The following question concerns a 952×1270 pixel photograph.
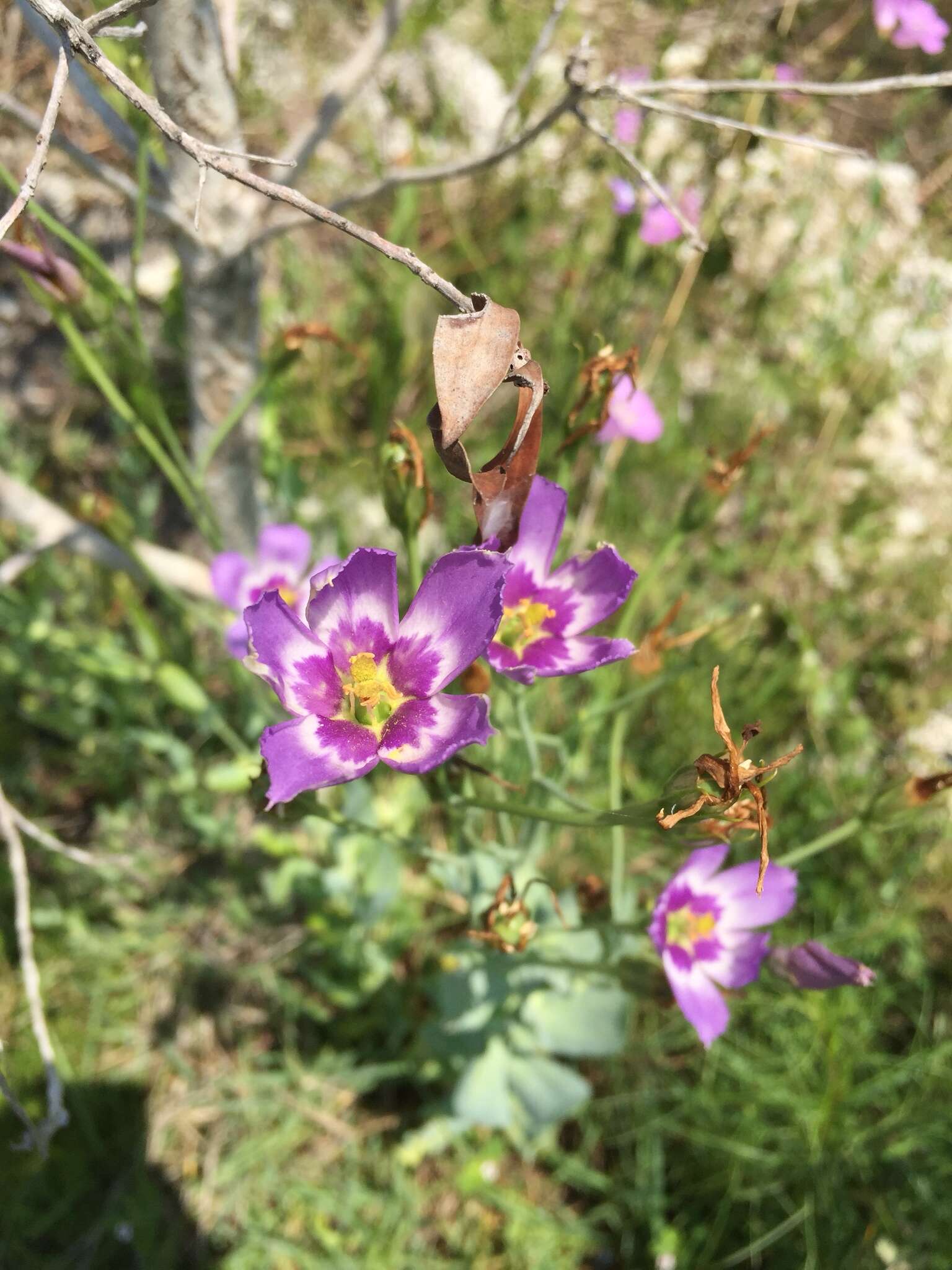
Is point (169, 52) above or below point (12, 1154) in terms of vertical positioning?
above

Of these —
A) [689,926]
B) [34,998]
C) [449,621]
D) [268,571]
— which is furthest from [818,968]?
[268,571]

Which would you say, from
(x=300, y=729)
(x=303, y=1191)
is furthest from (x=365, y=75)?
(x=303, y=1191)

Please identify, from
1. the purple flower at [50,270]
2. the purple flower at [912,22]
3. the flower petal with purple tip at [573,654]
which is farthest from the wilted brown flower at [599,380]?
the purple flower at [912,22]

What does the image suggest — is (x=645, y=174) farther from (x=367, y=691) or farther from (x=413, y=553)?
(x=367, y=691)

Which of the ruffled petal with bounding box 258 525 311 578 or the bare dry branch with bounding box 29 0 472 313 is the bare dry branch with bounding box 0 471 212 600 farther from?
the bare dry branch with bounding box 29 0 472 313

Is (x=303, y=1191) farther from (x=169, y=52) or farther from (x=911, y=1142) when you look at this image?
(x=169, y=52)

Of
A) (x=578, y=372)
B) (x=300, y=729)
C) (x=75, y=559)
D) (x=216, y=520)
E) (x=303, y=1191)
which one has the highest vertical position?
(x=578, y=372)
